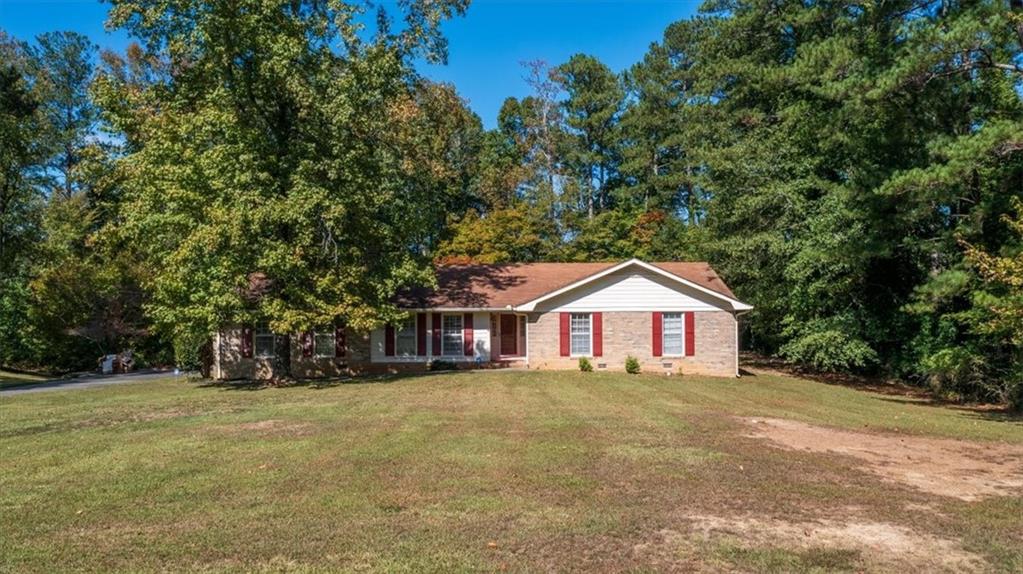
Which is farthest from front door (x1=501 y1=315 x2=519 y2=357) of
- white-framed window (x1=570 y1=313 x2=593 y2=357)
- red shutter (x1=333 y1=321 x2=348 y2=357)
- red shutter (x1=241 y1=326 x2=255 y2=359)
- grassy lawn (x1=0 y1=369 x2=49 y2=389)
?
grassy lawn (x1=0 y1=369 x2=49 y2=389)

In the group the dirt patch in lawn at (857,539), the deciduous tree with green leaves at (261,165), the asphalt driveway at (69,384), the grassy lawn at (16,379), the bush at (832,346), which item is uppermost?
the deciduous tree with green leaves at (261,165)

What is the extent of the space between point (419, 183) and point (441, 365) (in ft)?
22.3

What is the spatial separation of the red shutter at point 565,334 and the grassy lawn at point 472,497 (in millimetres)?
10508

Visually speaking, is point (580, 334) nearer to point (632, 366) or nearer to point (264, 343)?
point (632, 366)

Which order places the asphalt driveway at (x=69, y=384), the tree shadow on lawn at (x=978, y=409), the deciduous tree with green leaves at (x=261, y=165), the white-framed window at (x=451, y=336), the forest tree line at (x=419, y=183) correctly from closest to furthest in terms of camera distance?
the tree shadow on lawn at (x=978, y=409) < the forest tree line at (x=419, y=183) < the deciduous tree with green leaves at (x=261, y=165) < the asphalt driveway at (x=69, y=384) < the white-framed window at (x=451, y=336)

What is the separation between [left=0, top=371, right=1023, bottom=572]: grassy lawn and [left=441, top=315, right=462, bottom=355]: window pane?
11448 mm

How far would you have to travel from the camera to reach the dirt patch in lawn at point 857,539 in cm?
504

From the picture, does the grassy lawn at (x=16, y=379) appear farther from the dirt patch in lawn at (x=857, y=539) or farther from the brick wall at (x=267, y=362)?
the dirt patch in lawn at (x=857, y=539)

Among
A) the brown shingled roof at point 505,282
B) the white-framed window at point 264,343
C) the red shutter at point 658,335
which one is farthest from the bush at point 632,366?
the white-framed window at point 264,343

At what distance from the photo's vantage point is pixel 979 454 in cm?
967

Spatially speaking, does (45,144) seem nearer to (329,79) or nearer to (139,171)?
(139,171)

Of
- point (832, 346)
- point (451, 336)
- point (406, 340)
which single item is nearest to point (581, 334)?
point (451, 336)

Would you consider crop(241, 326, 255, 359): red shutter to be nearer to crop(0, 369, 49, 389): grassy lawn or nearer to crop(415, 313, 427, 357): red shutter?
crop(415, 313, 427, 357): red shutter

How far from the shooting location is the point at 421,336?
2461cm
